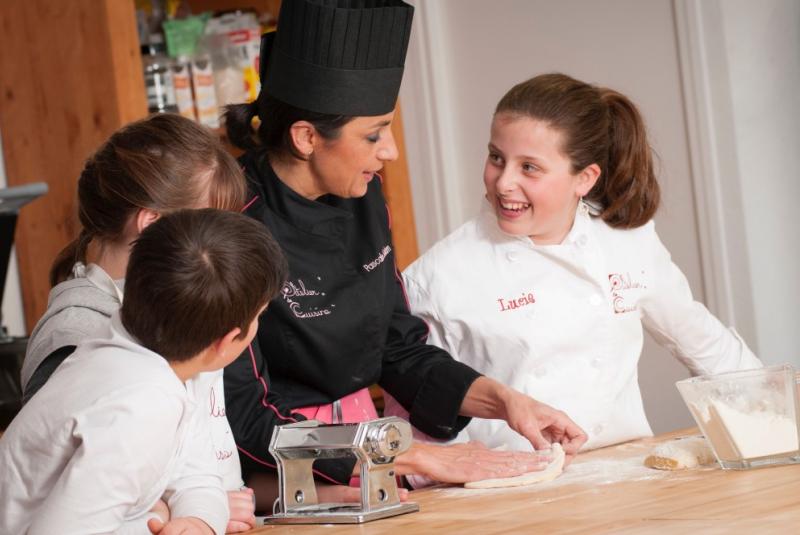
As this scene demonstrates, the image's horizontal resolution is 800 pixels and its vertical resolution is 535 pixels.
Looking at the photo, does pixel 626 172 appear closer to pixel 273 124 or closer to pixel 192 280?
pixel 273 124

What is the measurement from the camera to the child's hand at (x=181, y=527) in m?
1.21

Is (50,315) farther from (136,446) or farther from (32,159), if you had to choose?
(32,159)

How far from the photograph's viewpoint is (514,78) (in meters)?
3.00

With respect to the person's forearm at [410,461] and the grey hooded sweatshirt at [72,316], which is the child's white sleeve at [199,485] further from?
the person's forearm at [410,461]

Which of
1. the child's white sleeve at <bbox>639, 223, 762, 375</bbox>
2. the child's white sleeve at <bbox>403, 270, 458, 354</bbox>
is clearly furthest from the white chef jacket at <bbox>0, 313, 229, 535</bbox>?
the child's white sleeve at <bbox>639, 223, 762, 375</bbox>

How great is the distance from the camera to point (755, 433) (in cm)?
138

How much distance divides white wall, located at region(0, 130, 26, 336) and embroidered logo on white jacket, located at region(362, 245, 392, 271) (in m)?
1.23

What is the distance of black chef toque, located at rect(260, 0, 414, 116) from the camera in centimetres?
169

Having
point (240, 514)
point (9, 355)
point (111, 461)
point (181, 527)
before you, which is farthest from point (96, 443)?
point (9, 355)

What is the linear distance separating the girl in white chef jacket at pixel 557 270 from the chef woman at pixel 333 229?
12 cm

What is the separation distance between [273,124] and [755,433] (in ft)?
2.66

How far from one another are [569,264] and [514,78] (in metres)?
1.19

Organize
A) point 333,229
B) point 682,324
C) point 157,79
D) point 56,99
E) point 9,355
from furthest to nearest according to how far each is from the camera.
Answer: point 157,79 < point 56,99 < point 9,355 < point 682,324 < point 333,229

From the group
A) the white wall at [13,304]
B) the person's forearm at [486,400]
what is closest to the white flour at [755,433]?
the person's forearm at [486,400]
